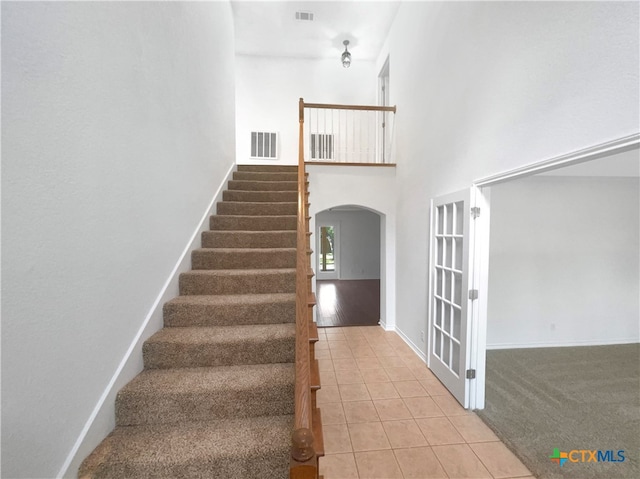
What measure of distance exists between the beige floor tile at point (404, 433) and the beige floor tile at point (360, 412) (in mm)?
135

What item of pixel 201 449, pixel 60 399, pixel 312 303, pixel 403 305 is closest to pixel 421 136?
pixel 403 305

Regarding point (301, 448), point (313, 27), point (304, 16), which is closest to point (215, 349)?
point (301, 448)

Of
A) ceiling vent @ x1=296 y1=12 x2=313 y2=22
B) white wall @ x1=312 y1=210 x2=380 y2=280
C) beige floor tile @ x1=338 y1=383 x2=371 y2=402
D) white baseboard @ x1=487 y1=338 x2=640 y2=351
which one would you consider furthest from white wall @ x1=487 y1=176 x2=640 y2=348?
white wall @ x1=312 y1=210 x2=380 y2=280

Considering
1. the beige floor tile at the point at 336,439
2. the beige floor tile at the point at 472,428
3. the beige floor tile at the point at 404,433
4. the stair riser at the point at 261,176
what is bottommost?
the beige floor tile at the point at 336,439

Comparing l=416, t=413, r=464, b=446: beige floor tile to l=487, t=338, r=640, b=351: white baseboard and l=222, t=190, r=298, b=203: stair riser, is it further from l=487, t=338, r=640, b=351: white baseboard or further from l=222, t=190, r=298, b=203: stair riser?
l=222, t=190, r=298, b=203: stair riser

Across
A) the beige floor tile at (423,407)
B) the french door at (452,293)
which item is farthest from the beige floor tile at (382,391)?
the french door at (452,293)

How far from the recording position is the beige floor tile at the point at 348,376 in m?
3.03

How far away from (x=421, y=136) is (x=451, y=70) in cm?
82

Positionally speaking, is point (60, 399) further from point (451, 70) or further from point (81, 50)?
point (451, 70)

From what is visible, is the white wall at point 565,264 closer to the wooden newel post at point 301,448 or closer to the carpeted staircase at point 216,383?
the carpeted staircase at point 216,383

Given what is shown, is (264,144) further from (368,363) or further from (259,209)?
(368,363)

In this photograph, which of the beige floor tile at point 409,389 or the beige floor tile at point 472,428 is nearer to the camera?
the beige floor tile at point 472,428

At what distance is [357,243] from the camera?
32.1ft

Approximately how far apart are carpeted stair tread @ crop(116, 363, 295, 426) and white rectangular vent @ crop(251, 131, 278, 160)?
508cm
